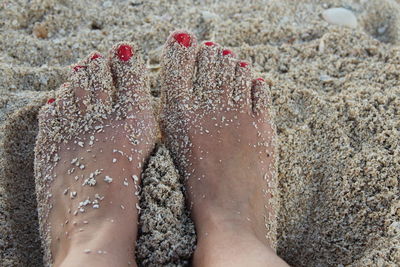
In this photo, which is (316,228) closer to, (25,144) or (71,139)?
(71,139)

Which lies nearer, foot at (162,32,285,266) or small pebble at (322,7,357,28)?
foot at (162,32,285,266)

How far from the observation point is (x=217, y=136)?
1527mm

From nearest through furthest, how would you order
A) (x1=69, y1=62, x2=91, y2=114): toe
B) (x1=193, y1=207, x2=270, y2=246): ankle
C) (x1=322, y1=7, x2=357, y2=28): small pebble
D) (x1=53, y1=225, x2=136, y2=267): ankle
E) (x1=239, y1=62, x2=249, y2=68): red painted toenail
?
(x1=53, y1=225, x2=136, y2=267): ankle → (x1=193, y1=207, x2=270, y2=246): ankle → (x1=69, y1=62, x2=91, y2=114): toe → (x1=239, y1=62, x2=249, y2=68): red painted toenail → (x1=322, y1=7, x2=357, y2=28): small pebble

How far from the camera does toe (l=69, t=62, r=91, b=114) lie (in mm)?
1500

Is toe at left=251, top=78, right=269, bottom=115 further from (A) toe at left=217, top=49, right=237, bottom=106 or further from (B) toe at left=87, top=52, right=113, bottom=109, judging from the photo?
(B) toe at left=87, top=52, right=113, bottom=109

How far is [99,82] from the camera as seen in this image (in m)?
1.51

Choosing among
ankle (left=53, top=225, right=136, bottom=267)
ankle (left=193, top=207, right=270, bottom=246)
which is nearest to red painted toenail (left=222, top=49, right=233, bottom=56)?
ankle (left=193, top=207, right=270, bottom=246)

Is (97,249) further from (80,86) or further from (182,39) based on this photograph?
(182,39)

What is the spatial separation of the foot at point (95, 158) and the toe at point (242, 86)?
0.28 m

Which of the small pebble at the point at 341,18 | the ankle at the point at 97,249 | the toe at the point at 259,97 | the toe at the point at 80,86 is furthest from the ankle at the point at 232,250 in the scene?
the small pebble at the point at 341,18

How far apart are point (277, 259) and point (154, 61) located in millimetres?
889

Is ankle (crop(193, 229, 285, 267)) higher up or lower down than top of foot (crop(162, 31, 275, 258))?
lower down

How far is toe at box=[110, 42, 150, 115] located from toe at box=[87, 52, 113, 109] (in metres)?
0.03

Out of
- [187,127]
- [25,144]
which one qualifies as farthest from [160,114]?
[25,144]
